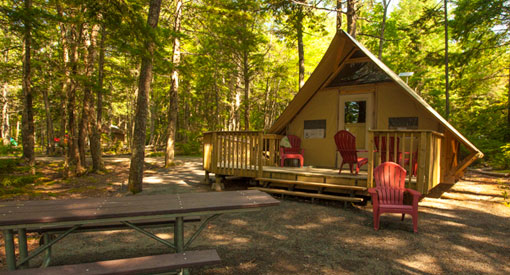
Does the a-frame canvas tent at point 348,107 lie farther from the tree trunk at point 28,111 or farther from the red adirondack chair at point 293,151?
the tree trunk at point 28,111

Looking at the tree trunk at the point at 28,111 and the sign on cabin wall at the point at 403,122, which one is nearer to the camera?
the sign on cabin wall at the point at 403,122

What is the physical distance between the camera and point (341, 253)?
3.62 m

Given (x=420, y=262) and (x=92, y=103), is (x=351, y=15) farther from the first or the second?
(x=92, y=103)

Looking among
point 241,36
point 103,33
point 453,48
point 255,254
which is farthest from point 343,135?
point 453,48

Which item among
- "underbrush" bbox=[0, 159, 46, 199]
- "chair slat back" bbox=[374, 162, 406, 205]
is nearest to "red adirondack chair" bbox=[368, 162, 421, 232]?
"chair slat back" bbox=[374, 162, 406, 205]

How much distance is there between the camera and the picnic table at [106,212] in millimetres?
2182

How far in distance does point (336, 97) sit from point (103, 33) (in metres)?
8.92

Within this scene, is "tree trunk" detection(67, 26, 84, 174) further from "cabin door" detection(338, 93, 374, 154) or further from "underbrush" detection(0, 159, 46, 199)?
"cabin door" detection(338, 93, 374, 154)

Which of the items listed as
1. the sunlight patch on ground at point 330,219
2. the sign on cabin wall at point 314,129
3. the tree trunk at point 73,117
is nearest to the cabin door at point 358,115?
the sign on cabin wall at point 314,129

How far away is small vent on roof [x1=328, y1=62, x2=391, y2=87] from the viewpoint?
24.7 feet

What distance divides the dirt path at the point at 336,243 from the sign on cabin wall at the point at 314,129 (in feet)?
9.58

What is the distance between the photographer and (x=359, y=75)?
307 inches

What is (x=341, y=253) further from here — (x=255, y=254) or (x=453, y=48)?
(x=453, y=48)

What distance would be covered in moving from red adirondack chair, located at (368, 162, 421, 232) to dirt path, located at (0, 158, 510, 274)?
36 cm
